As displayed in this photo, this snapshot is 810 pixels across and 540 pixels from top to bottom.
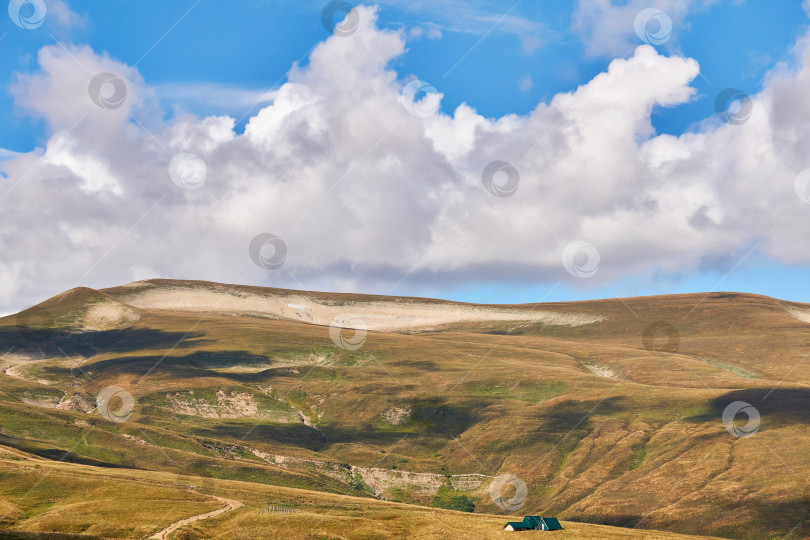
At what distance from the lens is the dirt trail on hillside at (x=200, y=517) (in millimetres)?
83150

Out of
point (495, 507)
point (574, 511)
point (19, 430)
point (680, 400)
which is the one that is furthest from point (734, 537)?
point (19, 430)

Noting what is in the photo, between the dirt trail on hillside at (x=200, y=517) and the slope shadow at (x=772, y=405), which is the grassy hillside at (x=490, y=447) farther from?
the dirt trail on hillside at (x=200, y=517)

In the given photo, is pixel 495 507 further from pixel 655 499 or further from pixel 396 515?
pixel 396 515

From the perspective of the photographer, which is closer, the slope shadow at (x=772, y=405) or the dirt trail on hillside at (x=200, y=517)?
the dirt trail on hillside at (x=200, y=517)

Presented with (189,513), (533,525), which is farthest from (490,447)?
(189,513)

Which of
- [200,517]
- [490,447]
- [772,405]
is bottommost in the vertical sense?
[200,517]

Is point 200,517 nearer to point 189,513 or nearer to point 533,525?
point 189,513

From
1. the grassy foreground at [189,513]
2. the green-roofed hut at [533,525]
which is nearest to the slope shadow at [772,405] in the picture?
the grassy foreground at [189,513]

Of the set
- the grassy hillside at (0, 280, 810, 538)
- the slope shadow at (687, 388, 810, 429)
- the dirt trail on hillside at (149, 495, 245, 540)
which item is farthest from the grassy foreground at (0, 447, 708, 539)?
the slope shadow at (687, 388, 810, 429)

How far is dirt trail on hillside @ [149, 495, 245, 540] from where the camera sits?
273ft

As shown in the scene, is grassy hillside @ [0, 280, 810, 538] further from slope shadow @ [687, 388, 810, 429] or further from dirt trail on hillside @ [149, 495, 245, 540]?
dirt trail on hillside @ [149, 495, 245, 540]

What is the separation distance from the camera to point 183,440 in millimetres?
154875

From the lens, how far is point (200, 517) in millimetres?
91125

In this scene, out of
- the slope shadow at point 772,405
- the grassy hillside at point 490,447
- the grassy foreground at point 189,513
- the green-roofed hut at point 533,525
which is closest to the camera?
the grassy foreground at point 189,513
